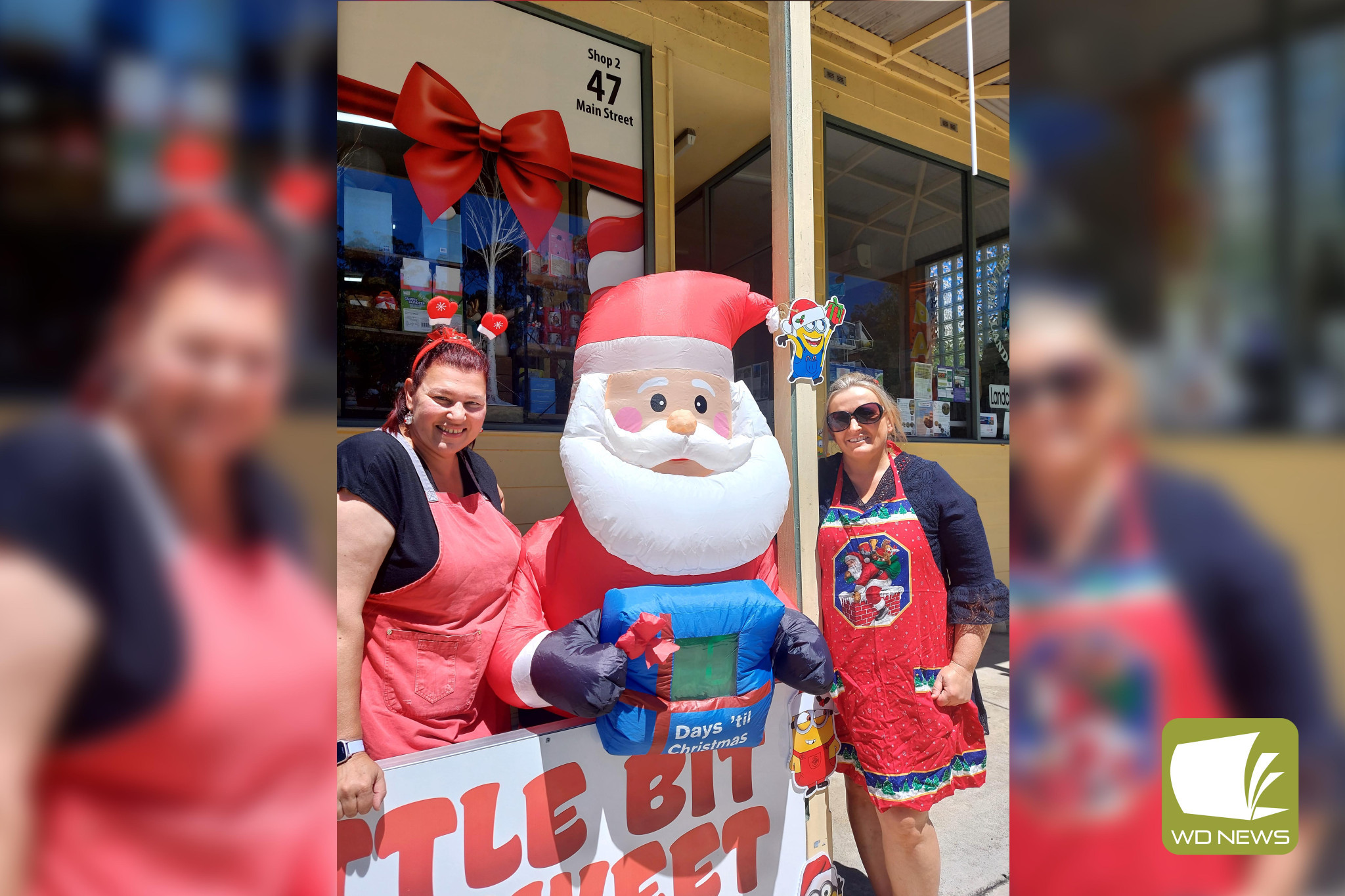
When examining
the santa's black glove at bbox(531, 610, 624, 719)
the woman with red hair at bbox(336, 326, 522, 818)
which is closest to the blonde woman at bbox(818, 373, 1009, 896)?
the santa's black glove at bbox(531, 610, 624, 719)

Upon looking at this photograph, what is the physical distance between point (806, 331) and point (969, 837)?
2264 millimetres

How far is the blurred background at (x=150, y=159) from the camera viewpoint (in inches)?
16.5

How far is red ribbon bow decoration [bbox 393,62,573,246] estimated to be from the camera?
3158 mm

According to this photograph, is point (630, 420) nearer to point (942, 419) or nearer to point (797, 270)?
point (797, 270)

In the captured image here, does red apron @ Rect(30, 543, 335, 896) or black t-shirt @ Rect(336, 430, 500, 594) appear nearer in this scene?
red apron @ Rect(30, 543, 335, 896)

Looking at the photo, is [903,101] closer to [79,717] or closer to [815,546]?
[815,546]

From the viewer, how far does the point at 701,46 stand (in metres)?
3.93

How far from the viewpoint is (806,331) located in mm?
1939

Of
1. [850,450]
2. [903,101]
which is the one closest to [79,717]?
[850,450]

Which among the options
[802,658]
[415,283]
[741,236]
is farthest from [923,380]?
[802,658]

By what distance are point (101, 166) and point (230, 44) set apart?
5.9 inches

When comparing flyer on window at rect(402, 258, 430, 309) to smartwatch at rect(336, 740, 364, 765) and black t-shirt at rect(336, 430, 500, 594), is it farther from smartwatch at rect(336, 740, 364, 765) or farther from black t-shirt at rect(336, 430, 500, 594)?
smartwatch at rect(336, 740, 364, 765)

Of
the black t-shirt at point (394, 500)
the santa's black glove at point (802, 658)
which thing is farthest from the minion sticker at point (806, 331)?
the black t-shirt at point (394, 500)

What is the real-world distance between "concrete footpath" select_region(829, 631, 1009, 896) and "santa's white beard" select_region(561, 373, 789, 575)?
1410mm
